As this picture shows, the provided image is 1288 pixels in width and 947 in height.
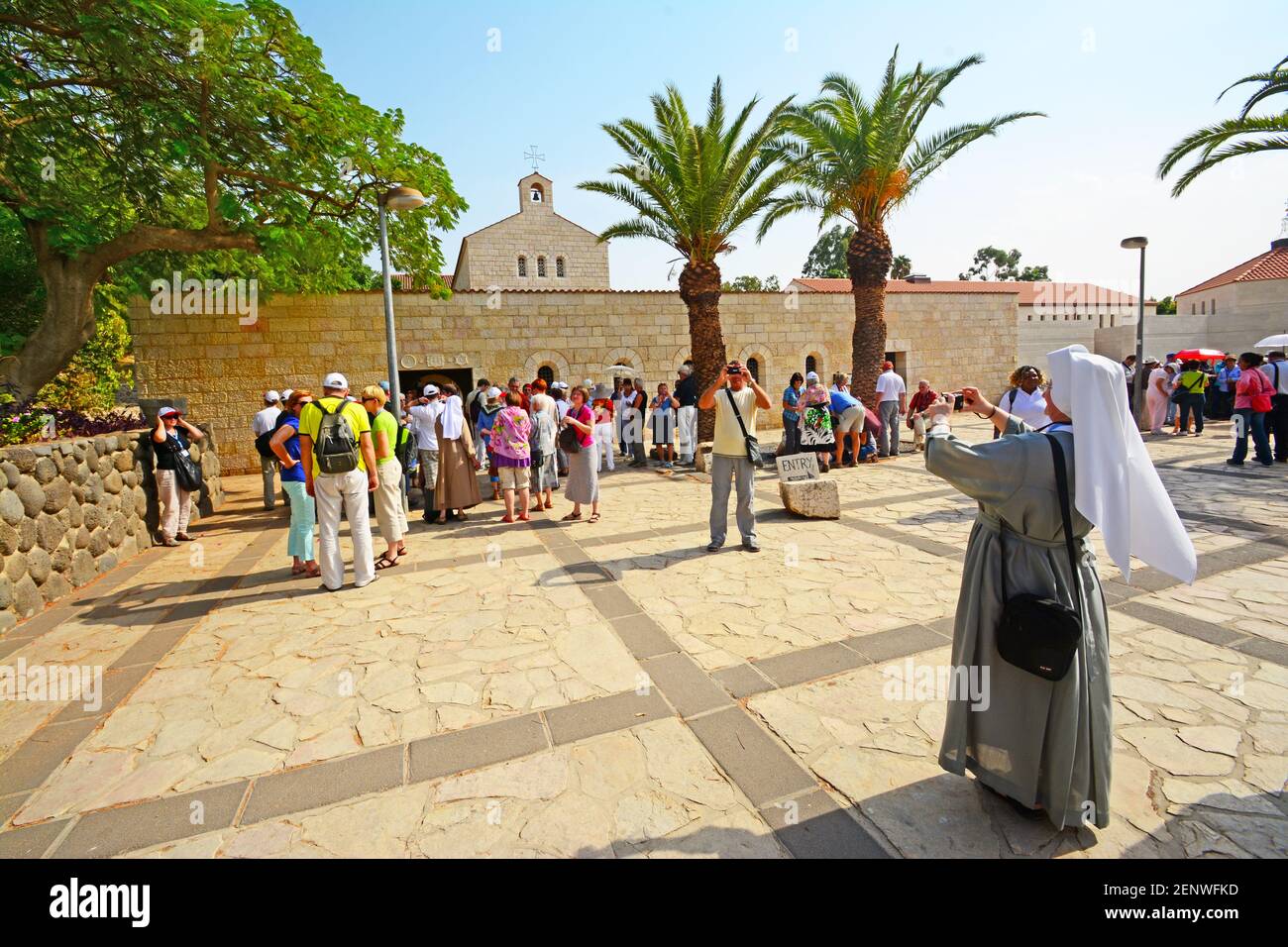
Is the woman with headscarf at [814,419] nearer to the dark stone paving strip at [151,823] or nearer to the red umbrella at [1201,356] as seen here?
the dark stone paving strip at [151,823]

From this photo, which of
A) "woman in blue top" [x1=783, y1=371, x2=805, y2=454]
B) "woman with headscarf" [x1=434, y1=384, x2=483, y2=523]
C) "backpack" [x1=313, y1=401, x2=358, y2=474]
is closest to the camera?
"backpack" [x1=313, y1=401, x2=358, y2=474]

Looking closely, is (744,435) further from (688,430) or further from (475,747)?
(688,430)

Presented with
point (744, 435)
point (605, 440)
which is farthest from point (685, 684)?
point (605, 440)

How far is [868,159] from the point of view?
12633 millimetres

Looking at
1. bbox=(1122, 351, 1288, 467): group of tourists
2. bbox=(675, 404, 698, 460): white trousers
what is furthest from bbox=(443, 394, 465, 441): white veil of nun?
bbox=(1122, 351, 1288, 467): group of tourists

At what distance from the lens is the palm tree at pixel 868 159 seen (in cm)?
1260

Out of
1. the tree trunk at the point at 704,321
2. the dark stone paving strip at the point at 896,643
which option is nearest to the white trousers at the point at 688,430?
the tree trunk at the point at 704,321

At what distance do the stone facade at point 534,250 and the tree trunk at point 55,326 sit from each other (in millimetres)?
27193

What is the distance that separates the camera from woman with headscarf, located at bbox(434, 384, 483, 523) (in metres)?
8.22

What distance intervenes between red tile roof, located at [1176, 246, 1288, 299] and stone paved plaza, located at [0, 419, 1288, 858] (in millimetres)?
41655

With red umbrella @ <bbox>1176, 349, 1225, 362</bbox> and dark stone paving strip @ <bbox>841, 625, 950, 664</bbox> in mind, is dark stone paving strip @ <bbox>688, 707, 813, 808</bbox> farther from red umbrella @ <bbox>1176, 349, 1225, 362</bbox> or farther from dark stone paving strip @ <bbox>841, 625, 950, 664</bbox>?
red umbrella @ <bbox>1176, 349, 1225, 362</bbox>
